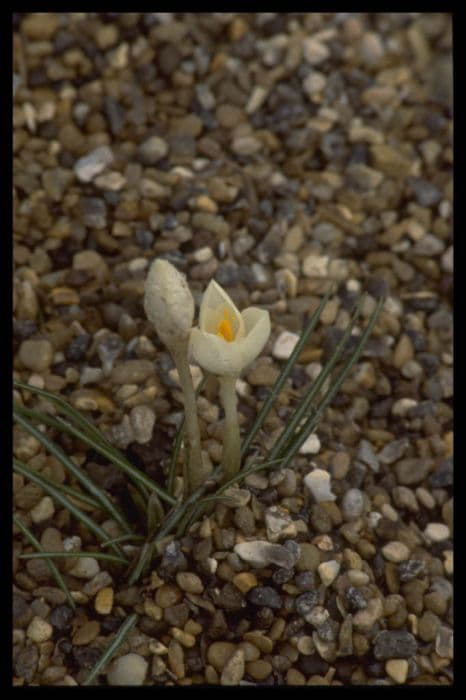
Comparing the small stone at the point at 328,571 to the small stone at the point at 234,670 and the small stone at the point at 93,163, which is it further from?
the small stone at the point at 93,163

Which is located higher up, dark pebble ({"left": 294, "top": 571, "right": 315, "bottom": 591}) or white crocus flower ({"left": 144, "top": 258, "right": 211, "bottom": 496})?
white crocus flower ({"left": 144, "top": 258, "right": 211, "bottom": 496})

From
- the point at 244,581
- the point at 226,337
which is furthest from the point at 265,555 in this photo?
the point at 226,337

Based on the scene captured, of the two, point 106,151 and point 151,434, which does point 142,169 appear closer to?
point 106,151

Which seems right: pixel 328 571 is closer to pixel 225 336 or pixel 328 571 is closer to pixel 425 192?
pixel 225 336

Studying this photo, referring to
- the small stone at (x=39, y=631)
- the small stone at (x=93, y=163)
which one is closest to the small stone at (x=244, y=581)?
the small stone at (x=39, y=631)

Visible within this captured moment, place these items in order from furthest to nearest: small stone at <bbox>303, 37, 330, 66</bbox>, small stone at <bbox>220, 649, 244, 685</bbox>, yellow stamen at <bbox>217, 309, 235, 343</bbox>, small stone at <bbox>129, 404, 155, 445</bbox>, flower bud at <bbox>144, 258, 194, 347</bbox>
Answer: small stone at <bbox>303, 37, 330, 66</bbox> → small stone at <bbox>129, 404, 155, 445</bbox> → small stone at <bbox>220, 649, 244, 685</bbox> → yellow stamen at <bbox>217, 309, 235, 343</bbox> → flower bud at <bbox>144, 258, 194, 347</bbox>

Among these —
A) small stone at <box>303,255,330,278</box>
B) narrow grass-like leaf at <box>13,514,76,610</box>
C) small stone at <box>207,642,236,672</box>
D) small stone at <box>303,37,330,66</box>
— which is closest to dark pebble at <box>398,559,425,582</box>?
small stone at <box>207,642,236,672</box>

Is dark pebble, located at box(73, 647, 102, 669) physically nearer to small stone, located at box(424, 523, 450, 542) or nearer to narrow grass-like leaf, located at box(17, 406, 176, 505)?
narrow grass-like leaf, located at box(17, 406, 176, 505)
